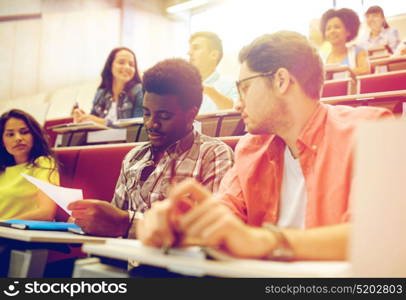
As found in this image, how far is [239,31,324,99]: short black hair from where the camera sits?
0.95 metres

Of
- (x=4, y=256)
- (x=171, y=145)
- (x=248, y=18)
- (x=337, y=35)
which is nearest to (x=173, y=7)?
(x=248, y=18)

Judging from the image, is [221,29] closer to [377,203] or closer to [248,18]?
[248,18]

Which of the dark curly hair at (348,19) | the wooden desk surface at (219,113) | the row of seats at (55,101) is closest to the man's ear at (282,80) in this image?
the wooden desk surface at (219,113)

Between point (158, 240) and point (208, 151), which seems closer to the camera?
point (158, 240)

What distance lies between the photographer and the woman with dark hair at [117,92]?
2.29m

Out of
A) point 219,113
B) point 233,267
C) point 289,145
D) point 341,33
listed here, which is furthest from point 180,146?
point 341,33

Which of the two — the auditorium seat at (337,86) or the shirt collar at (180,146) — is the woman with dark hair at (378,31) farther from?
the shirt collar at (180,146)

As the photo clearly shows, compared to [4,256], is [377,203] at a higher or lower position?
higher

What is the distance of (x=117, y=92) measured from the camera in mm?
2547

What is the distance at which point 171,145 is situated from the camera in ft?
3.98

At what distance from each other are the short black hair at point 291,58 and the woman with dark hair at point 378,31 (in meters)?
2.94

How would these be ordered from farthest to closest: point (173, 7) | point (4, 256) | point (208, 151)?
1. point (173, 7)
2. point (208, 151)
3. point (4, 256)

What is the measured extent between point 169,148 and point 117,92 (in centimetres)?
143

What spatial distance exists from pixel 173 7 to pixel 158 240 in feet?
19.2
